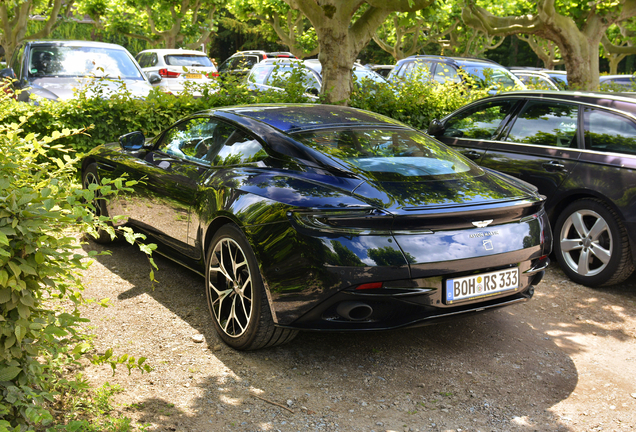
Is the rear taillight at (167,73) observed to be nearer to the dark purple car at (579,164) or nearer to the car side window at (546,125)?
the dark purple car at (579,164)

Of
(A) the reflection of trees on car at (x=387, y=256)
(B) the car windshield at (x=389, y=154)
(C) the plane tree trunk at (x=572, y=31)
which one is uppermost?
(C) the plane tree trunk at (x=572, y=31)

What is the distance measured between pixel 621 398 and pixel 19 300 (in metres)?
3.19

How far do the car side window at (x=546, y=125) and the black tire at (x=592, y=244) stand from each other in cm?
64

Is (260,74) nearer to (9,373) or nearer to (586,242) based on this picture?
(586,242)

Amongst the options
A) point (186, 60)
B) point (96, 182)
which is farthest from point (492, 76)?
point (186, 60)

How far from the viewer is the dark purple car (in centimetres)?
520

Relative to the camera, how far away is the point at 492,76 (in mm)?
12539

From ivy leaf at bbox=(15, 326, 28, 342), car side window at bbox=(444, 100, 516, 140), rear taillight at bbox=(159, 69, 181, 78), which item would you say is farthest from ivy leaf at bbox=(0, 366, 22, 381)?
rear taillight at bbox=(159, 69, 181, 78)

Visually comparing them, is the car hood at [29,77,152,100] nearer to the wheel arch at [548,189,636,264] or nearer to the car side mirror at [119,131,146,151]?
the car side mirror at [119,131,146,151]

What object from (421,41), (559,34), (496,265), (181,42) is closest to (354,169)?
(496,265)

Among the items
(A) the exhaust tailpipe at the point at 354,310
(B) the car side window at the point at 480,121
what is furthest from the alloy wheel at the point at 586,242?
(A) the exhaust tailpipe at the point at 354,310

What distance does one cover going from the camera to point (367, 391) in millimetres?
3545

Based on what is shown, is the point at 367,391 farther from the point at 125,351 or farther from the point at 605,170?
the point at 605,170

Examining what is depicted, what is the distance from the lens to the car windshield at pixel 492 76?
38.3 ft
